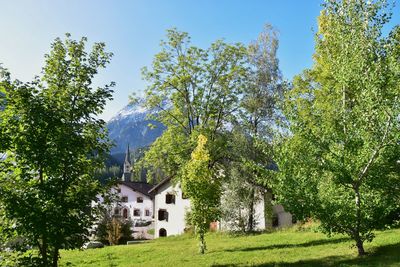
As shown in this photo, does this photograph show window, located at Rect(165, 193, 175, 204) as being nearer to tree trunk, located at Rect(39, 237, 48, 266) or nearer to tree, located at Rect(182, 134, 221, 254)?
tree, located at Rect(182, 134, 221, 254)

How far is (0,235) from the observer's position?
1068 centimetres

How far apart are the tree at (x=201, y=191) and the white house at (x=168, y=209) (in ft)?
98.9

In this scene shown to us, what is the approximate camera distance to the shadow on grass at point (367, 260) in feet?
49.6

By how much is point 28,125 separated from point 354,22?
15739mm

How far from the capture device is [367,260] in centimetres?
1580

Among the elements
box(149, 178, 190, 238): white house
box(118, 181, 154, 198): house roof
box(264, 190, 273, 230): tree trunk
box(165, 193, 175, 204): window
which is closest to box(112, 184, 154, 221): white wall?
box(118, 181, 154, 198): house roof

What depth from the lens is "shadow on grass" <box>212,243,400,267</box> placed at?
1512cm

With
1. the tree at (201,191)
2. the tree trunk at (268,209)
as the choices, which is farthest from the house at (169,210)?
the tree at (201,191)

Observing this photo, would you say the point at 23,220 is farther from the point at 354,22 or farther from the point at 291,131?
the point at 354,22

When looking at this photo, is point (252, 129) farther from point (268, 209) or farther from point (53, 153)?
point (53, 153)

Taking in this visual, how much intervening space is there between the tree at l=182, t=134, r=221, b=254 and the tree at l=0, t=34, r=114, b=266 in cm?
1105

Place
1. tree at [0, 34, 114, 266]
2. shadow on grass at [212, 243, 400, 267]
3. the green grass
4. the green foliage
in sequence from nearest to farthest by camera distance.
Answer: tree at [0, 34, 114, 266] < shadow on grass at [212, 243, 400, 267] < the green grass < the green foliage

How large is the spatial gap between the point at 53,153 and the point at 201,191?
12.9m

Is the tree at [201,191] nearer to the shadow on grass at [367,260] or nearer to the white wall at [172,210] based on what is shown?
the shadow on grass at [367,260]
